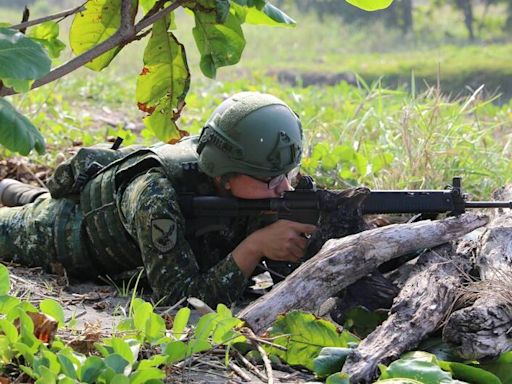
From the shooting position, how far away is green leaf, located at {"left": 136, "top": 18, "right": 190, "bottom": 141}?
399 cm

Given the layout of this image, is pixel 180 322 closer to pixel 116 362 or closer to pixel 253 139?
pixel 116 362

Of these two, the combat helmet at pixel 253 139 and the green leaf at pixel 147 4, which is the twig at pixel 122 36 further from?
the combat helmet at pixel 253 139

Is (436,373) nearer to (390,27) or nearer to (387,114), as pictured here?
(387,114)

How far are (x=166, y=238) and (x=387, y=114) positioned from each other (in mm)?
3253

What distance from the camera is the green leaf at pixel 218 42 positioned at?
148 inches

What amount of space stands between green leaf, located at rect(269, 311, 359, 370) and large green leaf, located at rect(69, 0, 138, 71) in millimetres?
1183

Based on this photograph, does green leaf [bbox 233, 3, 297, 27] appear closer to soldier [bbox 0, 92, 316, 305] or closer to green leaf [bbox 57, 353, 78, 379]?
soldier [bbox 0, 92, 316, 305]

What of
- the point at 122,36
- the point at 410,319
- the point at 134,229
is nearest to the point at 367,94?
the point at 134,229

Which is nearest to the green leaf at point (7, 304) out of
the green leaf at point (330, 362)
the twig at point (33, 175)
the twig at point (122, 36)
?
the twig at point (122, 36)

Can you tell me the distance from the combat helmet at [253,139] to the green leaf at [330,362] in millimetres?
1010

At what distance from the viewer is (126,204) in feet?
14.3

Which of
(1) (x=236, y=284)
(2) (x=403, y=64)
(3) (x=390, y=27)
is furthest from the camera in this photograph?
(3) (x=390, y=27)

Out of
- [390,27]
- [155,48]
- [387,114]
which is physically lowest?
[390,27]

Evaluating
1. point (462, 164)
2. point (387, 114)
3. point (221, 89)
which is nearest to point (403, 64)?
point (221, 89)
